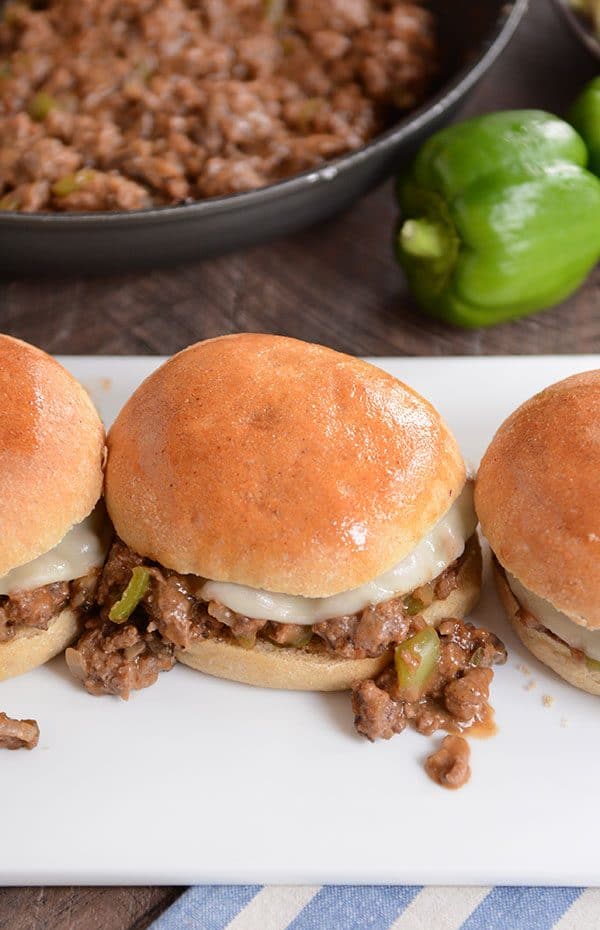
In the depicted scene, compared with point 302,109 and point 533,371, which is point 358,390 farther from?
point 302,109

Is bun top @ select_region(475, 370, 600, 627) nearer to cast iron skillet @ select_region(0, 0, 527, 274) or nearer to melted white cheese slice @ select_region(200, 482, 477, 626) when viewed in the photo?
melted white cheese slice @ select_region(200, 482, 477, 626)

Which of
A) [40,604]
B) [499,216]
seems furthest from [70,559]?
[499,216]

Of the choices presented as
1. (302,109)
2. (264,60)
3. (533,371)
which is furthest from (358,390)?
(264,60)

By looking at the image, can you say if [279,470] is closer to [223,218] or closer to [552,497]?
[552,497]

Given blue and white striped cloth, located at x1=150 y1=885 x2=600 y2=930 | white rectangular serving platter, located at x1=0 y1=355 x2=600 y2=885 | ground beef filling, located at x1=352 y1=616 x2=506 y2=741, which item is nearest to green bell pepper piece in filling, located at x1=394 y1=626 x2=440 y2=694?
ground beef filling, located at x1=352 y1=616 x2=506 y2=741

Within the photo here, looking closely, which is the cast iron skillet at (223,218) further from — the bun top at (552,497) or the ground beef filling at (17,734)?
the ground beef filling at (17,734)

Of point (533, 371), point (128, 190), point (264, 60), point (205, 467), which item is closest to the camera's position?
point (205, 467)
